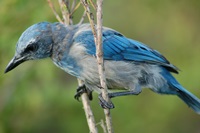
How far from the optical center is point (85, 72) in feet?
26.5

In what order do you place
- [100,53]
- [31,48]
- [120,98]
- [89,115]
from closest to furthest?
1. [100,53]
2. [89,115]
3. [31,48]
4. [120,98]

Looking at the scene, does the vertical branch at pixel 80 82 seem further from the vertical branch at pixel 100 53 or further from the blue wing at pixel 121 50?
the vertical branch at pixel 100 53

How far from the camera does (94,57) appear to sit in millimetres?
8078

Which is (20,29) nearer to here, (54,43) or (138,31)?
(54,43)

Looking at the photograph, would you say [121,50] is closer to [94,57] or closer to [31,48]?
[94,57]

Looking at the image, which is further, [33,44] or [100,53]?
[33,44]

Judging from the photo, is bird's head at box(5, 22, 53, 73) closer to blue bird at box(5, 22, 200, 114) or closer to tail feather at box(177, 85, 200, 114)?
blue bird at box(5, 22, 200, 114)

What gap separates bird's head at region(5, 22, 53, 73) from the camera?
314 inches

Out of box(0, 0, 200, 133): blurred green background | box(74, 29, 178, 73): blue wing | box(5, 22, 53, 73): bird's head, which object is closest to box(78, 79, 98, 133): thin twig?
box(74, 29, 178, 73): blue wing

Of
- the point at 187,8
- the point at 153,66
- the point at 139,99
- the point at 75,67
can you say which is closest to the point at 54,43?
the point at 75,67

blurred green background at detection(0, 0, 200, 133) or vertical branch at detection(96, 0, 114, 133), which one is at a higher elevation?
vertical branch at detection(96, 0, 114, 133)

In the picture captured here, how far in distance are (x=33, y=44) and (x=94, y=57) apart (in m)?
0.67

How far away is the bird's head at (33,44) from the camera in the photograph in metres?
7.97

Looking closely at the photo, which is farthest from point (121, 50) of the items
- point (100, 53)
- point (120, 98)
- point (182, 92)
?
point (120, 98)
